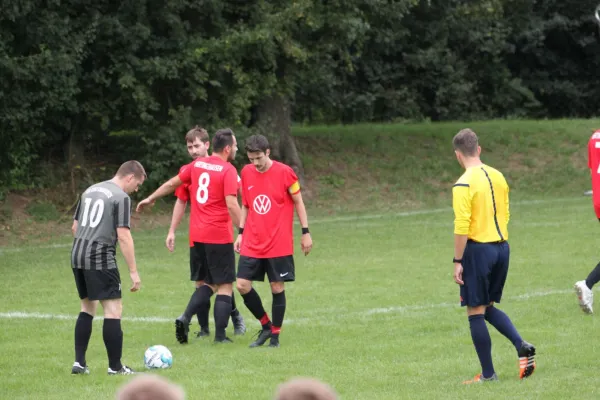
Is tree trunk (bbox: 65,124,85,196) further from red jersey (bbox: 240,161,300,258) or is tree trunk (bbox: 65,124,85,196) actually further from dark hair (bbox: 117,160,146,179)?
dark hair (bbox: 117,160,146,179)

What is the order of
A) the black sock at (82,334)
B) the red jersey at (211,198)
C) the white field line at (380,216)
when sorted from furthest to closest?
1. the white field line at (380,216)
2. the red jersey at (211,198)
3. the black sock at (82,334)

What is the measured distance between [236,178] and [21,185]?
14849mm

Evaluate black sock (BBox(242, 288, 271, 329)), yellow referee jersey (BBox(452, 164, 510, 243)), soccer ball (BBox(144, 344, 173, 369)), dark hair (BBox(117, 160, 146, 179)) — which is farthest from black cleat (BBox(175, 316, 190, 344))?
yellow referee jersey (BBox(452, 164, 510, 243))

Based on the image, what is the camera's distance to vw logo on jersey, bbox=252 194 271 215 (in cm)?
987

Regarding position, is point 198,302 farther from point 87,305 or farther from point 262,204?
point 87,305

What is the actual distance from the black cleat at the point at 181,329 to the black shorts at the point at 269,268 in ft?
2.33

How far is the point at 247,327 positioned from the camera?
11164 millimetres

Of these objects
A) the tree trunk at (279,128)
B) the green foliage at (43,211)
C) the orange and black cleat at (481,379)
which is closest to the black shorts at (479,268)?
the orange and black cleat at (481,379)

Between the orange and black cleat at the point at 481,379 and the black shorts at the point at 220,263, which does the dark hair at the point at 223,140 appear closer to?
the black shorts at the point at 220,263

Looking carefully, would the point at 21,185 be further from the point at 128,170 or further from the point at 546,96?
the point at 546,96

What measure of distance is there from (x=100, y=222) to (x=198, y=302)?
2050 mm

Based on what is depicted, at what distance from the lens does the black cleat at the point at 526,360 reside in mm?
7742

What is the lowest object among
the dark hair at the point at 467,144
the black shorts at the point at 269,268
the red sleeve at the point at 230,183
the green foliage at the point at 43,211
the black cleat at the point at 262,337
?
the green foliage at the point at 43,211

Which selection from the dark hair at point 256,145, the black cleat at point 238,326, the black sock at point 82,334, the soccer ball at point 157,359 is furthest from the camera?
the black cleat at point 238,326
